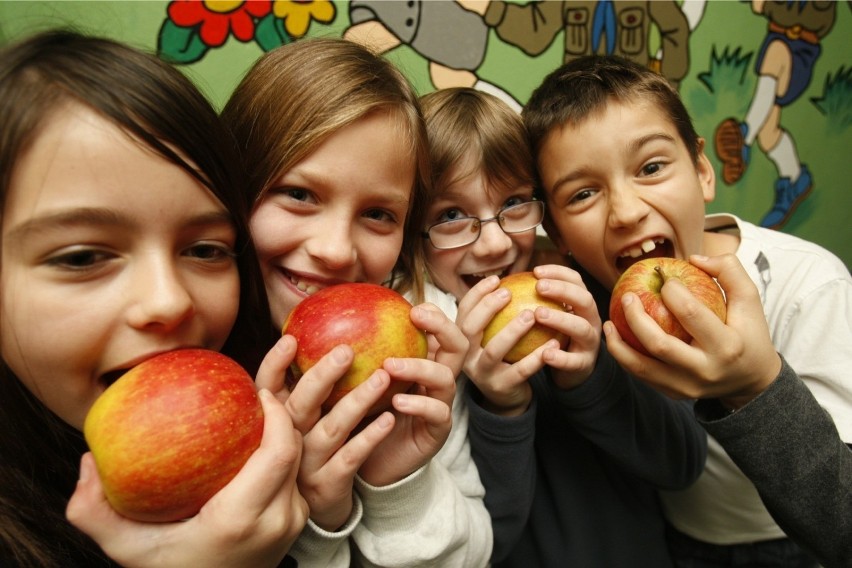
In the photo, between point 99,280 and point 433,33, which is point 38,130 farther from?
point 433,33

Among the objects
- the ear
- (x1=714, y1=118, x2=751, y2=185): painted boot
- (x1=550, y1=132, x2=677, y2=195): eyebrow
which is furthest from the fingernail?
(x1=714, y1=118, x2=751, y2=185): painted boot

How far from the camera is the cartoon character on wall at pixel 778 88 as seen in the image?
75.8 inches

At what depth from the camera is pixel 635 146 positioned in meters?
0.94

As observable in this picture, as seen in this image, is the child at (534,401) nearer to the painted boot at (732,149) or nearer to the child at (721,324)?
the child at (721,324)

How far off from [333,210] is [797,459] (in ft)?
2.56

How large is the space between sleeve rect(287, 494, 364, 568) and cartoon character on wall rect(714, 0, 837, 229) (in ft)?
6.61

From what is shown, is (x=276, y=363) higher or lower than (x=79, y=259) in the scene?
lower

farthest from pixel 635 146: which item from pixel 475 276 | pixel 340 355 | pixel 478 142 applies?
pixel 340 355

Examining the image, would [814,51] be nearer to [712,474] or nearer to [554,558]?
[712,474]

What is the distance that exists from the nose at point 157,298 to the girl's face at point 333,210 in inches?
8.8

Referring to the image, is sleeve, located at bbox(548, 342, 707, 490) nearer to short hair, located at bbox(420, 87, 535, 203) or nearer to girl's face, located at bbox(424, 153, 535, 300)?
girl's face, located at bbox(424, 153, 535, 300)

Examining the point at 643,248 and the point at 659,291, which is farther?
the point at 643,248

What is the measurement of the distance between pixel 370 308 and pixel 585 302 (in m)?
0.35

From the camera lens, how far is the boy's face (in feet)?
3.09
